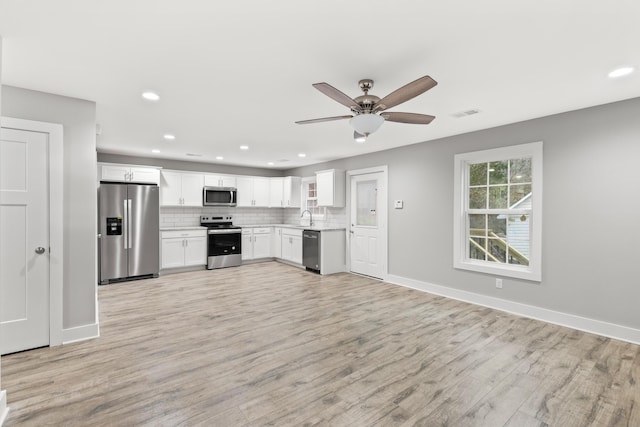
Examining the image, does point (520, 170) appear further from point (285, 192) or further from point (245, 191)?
point (245, 191)

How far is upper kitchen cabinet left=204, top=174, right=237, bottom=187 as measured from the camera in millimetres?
6848

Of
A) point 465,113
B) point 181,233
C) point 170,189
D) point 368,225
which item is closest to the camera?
point 465,113

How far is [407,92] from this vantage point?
86.7 inches

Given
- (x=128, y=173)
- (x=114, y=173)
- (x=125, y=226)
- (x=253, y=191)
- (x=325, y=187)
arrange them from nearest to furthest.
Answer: (x=125, y=226)
(x=114, y=173)
(x=128, y=173)
(x=325, y=187)
(x=253, y=191)

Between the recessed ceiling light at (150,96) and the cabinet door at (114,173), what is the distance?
3206 mm

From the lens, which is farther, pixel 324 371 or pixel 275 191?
pixel 275 191

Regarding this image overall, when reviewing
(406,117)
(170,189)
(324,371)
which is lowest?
(324,371)

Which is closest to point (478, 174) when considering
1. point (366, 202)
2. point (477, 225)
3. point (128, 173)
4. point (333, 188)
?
point (477, 225)

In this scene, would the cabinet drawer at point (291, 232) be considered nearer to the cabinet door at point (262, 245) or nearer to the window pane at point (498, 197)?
the cabinet door at point (262, 245)

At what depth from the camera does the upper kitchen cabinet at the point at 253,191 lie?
7368 millimetres

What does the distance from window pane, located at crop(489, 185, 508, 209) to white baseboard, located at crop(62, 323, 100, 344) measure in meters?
5.01

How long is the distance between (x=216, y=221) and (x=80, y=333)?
428cm

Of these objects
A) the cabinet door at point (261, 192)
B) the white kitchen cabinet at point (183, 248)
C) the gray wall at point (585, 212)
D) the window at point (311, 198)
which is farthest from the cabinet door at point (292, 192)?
the gray wall at point (585, 212)

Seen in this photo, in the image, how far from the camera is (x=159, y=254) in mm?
5895
